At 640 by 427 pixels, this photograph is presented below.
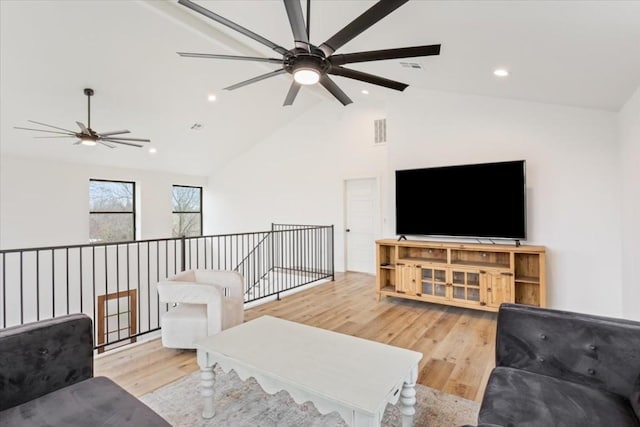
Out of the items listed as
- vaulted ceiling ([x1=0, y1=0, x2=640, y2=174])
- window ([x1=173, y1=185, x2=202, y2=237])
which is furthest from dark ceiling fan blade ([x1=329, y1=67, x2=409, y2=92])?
window ([x1=173, y1=185, x2=202, y2=237])

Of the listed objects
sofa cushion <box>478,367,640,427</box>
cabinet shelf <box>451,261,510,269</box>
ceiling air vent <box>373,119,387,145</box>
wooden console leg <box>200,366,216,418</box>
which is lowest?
wooden console leg <box>200,366,216,418</box>

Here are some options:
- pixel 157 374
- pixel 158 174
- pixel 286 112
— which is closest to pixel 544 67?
pixel 157 374

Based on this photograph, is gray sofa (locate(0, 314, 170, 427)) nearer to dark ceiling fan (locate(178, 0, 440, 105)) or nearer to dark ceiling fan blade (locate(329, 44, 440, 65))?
dark ceiling fan (locate(178, 0, 440, 105))

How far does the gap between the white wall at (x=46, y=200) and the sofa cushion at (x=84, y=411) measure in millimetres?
6104

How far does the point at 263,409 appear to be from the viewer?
221cm

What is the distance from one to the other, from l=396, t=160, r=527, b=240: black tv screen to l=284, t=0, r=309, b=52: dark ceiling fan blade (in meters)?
3.15

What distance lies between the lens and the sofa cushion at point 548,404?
1.36 m

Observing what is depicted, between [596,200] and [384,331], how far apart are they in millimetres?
2955

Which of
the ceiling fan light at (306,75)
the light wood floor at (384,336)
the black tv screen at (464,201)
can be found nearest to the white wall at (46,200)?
the light wood floor at (384,336)

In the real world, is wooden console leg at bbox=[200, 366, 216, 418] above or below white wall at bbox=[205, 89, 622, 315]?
below

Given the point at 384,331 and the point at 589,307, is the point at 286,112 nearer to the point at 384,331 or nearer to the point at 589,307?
the point at 384,331

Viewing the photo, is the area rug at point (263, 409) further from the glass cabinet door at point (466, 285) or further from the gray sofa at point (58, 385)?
the glass cabinet door at point (466, 285)

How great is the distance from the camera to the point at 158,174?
816cm

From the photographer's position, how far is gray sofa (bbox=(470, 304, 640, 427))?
1.40m
